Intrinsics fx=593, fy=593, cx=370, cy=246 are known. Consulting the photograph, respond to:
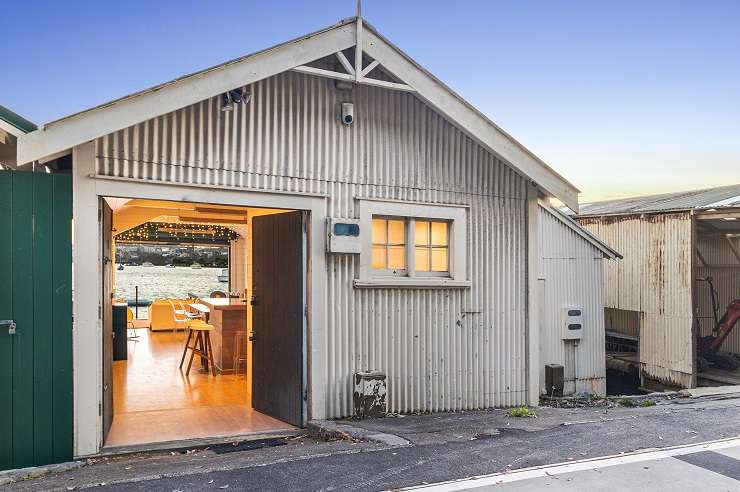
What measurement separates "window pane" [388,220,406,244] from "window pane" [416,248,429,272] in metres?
0.28

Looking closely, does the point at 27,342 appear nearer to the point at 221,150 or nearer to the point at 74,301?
the point at 74,301

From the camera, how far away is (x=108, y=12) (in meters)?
13.8

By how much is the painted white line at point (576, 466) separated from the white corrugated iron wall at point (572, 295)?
5384 millimetres

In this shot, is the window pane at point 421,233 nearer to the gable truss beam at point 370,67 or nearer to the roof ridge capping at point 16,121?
the gable truss beam at point 370,67

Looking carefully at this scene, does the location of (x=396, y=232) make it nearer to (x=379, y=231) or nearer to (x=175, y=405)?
(x=379, y=231)

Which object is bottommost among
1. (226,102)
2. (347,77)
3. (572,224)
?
(572,224)

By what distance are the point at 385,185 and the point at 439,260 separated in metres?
1.27

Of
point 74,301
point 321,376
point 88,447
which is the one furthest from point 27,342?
point 321,376

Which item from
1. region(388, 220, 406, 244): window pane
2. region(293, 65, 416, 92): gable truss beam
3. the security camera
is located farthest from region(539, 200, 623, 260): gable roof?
the security camera

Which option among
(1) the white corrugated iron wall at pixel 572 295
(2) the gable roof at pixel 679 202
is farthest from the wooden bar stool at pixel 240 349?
(2) the gable roof at pixel 679 202

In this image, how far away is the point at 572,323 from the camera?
37.7 feet

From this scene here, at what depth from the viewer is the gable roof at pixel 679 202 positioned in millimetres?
13320

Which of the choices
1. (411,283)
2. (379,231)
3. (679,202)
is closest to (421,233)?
(379,231)

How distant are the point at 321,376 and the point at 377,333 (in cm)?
88
